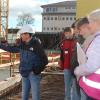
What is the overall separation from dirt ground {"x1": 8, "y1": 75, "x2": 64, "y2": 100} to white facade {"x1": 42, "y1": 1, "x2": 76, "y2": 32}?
9384 cm

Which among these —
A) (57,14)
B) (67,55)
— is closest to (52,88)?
(67,55)

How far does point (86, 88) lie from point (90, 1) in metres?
9.40

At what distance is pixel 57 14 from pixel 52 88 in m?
104

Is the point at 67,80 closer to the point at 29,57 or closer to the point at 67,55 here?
the point at 67,55

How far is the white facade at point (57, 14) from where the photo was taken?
112 m

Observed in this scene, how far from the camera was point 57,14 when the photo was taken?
116 metres

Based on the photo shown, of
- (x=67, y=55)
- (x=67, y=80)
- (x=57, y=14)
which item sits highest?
(x=57, y=14)

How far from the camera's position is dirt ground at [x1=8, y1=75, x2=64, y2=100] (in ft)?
36.7

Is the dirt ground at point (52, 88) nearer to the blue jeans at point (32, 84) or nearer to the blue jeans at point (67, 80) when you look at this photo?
the blue jeans at point (67, 80)

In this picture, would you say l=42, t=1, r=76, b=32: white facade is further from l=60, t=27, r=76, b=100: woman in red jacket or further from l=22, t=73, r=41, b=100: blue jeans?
l=22, t=73, r=41, b=100: blue jeans

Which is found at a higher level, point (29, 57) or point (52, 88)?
point (29, 57)

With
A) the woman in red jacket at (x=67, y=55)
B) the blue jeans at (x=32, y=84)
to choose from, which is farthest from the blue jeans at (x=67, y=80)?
the blue jeans at (x=32, y=84)

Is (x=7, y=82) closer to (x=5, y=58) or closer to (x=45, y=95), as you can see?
(x=45, y=95)

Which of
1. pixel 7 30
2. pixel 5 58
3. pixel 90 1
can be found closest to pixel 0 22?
pixel 7 30
